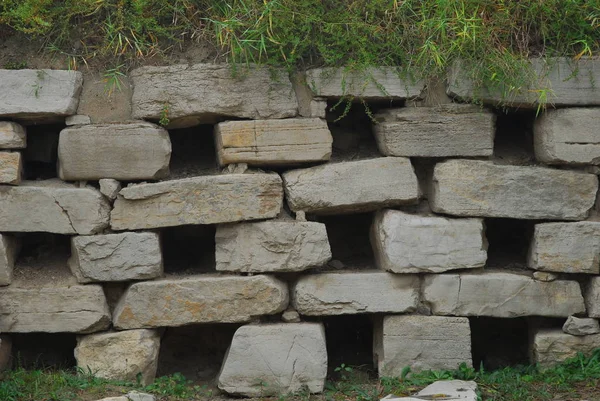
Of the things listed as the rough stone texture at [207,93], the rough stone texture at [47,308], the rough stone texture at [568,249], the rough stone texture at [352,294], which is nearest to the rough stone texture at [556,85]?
the rough stone texture at [568,249]

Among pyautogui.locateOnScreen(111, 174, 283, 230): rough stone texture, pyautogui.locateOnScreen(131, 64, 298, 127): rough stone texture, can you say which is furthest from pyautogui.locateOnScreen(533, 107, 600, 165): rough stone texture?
pyautogui.locateOnScreen(111, 174, 283, 230): rough stone texture

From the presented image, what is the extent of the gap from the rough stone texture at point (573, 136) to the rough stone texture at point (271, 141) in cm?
148

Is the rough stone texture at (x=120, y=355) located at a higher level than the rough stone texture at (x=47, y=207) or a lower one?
lower

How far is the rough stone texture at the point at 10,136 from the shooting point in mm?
5188

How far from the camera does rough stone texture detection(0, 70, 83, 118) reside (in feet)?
17.0

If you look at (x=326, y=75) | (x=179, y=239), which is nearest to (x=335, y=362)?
(x=179, y=239)

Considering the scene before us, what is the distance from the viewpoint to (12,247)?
17.7 ft

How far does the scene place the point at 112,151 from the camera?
521 cm

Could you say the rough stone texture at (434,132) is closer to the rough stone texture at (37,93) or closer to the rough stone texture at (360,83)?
the rough stone texture at (360,83)

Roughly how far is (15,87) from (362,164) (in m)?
2.23

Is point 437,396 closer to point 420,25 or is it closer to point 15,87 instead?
point 420,25

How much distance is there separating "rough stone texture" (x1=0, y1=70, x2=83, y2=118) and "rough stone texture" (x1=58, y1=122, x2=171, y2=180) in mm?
169

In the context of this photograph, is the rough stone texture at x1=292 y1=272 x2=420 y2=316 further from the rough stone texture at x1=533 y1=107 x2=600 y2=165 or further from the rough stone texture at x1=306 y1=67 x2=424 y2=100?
the rough stone texture at x1=533 y1=107 x2=600 y2=165

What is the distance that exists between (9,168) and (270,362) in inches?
80.1
